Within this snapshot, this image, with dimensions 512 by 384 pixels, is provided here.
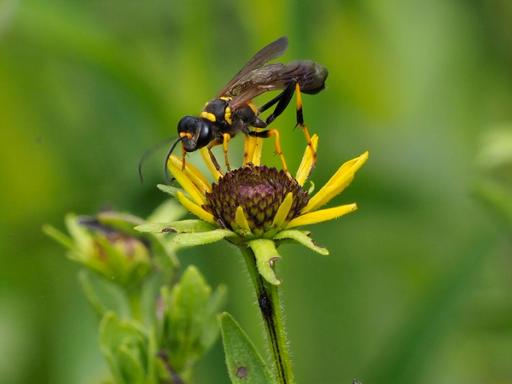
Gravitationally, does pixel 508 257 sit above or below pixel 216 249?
below

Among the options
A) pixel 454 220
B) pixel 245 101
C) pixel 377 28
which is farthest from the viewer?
pixel 377 28

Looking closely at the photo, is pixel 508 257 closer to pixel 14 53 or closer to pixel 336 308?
pixel 336 308

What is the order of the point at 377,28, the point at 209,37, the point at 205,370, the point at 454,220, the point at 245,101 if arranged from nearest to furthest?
the point at 245,101 → the point at 205,370 → the point at 209,37 → the point at 454,220 → the point at 377,28

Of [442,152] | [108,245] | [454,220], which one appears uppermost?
[442,152]

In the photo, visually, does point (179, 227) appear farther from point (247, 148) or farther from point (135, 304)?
point (135, 304)

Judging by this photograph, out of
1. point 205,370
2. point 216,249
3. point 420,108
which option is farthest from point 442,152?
point 205,370

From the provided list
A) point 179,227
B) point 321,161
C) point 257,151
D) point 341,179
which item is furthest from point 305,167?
point 321,161
